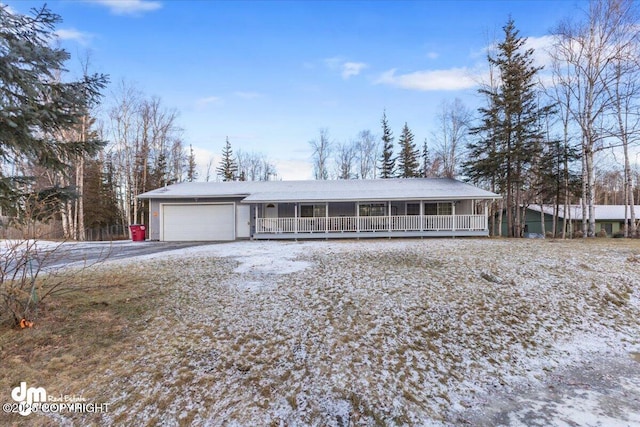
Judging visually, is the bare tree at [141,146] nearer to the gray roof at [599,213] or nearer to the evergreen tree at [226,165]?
the evergreen tree at [226,165]

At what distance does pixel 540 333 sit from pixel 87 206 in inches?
1117

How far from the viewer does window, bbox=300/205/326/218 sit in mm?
16297

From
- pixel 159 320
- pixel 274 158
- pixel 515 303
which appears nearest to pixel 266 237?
pixel 159 320

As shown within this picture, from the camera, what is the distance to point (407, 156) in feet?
99.3

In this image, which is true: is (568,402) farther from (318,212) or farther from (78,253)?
(318,212)

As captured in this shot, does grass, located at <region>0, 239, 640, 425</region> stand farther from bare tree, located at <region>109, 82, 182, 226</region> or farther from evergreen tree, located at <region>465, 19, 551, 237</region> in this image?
bare tree, located at <region>109, 82, 182, 226</region>

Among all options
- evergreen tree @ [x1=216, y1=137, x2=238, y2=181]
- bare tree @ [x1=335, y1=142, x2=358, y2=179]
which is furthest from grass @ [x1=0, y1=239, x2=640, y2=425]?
evergreen tree @ [x1=216, y1=137, x2=238, y2=181]

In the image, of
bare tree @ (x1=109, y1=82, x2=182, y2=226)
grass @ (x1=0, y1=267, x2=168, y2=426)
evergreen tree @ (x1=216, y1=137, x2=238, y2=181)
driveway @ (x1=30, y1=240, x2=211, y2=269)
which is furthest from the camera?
evergreen tree @ (x1=216, y1=137, x2=238, y2=181)

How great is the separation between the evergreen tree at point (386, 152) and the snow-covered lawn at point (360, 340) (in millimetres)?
24194

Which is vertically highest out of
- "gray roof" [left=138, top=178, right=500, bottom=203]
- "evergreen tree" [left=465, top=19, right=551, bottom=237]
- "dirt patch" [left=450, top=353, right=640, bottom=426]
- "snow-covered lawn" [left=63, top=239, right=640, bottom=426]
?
"evergreen tree" [left=465, top=19, right=551, bottom=237]

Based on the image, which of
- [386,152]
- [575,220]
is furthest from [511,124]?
[575,220]

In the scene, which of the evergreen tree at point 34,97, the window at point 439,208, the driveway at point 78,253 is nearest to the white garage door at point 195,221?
the driveway at point 78,253

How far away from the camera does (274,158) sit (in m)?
38.6

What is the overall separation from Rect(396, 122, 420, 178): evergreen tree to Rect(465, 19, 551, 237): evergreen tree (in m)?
12.1
